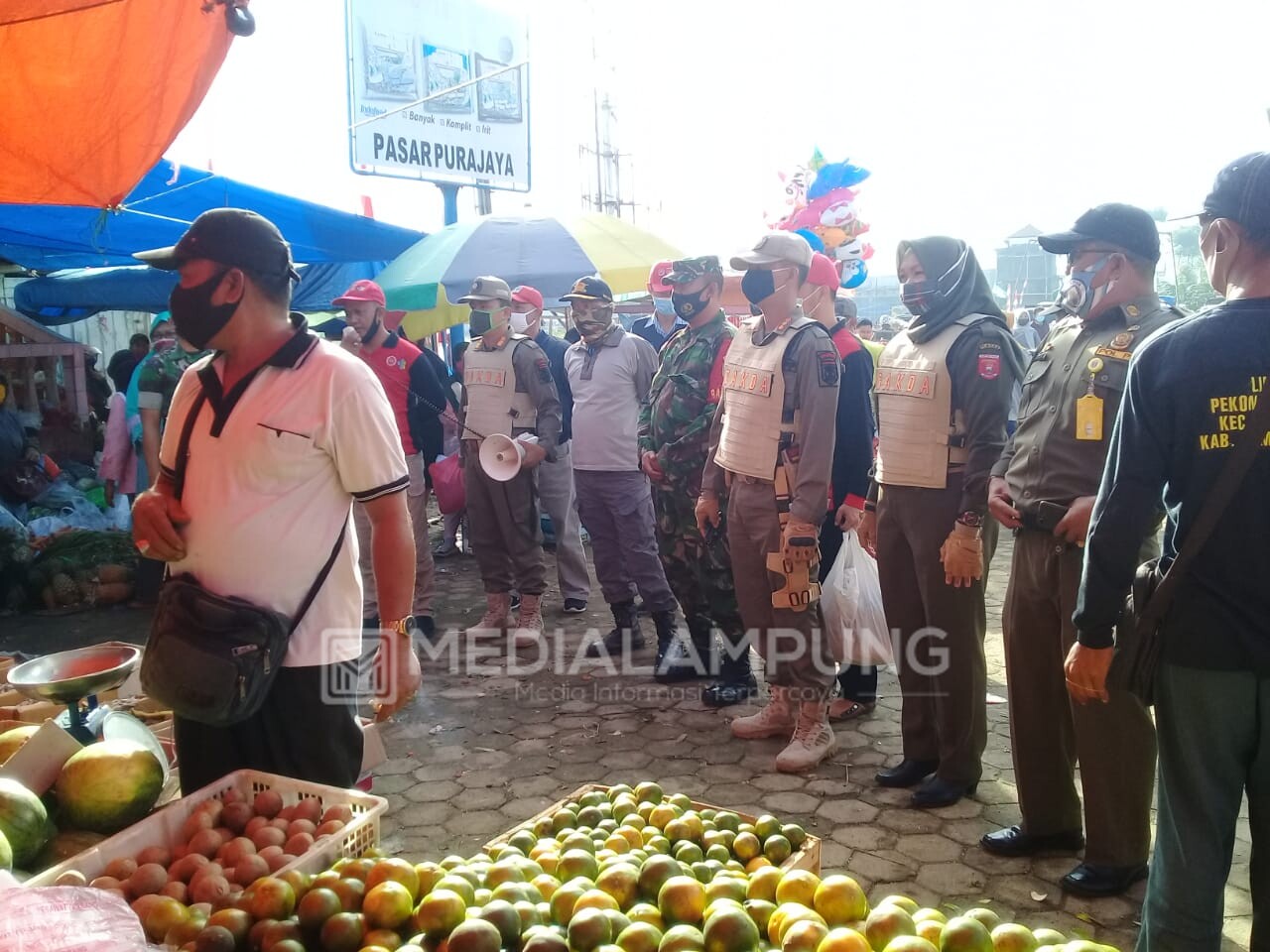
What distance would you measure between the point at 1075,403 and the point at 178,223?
718 centimetres

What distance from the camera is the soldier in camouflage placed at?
4.95 m

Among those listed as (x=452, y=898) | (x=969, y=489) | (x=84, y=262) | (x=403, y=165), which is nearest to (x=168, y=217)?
(x=403, y=165)

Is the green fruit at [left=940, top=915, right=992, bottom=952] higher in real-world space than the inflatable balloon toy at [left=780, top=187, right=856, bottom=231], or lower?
lower

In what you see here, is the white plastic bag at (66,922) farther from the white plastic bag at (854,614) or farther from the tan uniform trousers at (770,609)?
the white plastic bag at (854,614)

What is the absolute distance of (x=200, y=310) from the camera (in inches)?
93.8

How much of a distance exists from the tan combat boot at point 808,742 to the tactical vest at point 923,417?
1.16 m

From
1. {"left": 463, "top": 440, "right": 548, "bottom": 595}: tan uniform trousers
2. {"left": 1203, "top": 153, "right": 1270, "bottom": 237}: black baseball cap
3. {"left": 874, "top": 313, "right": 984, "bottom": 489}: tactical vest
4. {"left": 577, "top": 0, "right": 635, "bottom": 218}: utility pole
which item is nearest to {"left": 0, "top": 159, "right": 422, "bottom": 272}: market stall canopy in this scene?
{"left": 463, "top": 440, "right": 548, "bottom": 595}: tan uniform trousers

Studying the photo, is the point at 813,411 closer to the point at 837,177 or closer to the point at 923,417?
the point at 923,417

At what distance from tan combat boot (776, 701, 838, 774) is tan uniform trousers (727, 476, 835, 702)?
69mm

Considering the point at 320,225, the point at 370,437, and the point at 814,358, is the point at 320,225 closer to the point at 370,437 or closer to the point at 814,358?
the point at 814,358

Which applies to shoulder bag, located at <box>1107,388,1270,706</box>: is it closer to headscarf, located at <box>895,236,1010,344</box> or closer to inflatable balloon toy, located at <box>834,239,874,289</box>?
headscarf, located at <box>895,236,1010,344</box>

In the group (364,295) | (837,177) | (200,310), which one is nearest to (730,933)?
(200,310)

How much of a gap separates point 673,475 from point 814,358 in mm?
1306

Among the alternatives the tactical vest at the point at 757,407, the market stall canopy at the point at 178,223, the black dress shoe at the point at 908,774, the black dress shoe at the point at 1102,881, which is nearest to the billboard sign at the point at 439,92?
the market stall canopy at the point at 178,223
